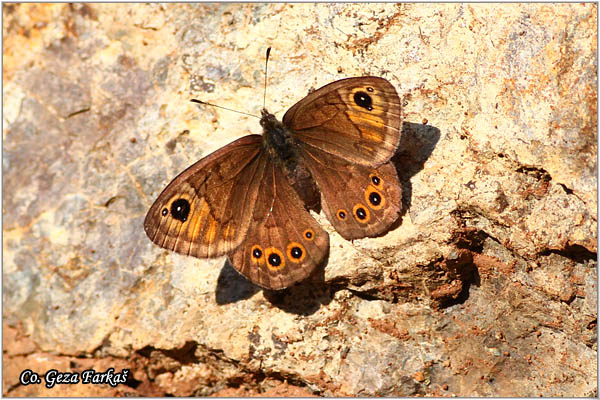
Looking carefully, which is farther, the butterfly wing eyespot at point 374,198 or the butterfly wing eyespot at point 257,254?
the butterfly wing eyespot at point 257,254

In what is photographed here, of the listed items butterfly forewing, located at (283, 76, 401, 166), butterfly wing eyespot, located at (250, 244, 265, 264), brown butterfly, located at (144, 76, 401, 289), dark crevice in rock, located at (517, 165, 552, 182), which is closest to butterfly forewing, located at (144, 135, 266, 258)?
brown butterfly, located at (144, 76, 401, 289)

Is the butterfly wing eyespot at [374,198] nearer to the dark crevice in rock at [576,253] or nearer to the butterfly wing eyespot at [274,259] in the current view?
the butterfly wing eyespot at [274,259]

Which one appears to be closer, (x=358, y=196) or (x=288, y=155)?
(x=358, y=196)

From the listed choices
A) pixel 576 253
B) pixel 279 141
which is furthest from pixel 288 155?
pixel 576 253

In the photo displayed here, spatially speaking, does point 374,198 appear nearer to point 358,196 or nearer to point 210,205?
point 358,196

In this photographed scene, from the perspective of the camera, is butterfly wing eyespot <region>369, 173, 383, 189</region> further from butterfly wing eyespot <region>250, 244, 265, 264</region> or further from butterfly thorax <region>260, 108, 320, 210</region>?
butterfly wing eyespot <region>250, 244, 265, 264</region>

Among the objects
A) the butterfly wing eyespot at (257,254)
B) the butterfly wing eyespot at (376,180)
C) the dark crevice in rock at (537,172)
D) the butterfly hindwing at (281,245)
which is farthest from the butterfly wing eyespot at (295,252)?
the dark crevice in rock at (537,172)

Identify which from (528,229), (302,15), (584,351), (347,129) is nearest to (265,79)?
(302,15)
